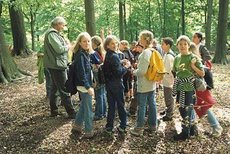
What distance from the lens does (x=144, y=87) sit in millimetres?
6668

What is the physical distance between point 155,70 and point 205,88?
0.96m

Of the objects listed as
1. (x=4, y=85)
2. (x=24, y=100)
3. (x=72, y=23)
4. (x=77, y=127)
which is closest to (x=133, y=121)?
(x=77, y=127)

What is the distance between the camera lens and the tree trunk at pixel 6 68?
13.2m

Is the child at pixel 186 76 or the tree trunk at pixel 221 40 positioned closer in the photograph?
the child at pixel 186 76

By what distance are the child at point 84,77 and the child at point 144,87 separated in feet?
2.88

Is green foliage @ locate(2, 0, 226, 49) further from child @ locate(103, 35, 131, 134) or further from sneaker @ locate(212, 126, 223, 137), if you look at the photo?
sneaker @ locate(212, 126, 223, 137)

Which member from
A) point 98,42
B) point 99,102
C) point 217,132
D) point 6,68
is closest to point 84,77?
point 99,102

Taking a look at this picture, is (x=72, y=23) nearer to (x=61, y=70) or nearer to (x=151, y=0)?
(x=151, y=0)

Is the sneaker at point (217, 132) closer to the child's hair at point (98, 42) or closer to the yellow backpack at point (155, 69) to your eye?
the yellow backpack at point (155, 69)

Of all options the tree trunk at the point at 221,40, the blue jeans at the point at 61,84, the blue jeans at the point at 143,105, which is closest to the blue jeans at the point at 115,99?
the blue jeans at the point at 143,105

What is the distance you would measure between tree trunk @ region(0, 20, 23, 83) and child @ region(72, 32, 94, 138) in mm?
7255

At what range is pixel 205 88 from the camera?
6.41m

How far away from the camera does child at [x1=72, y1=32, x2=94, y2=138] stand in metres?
6.41

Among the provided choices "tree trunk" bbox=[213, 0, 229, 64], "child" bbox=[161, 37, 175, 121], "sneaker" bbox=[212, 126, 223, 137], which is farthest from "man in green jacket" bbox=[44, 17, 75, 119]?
"tree trunk" bbox=[213, 0, 229, 64]
